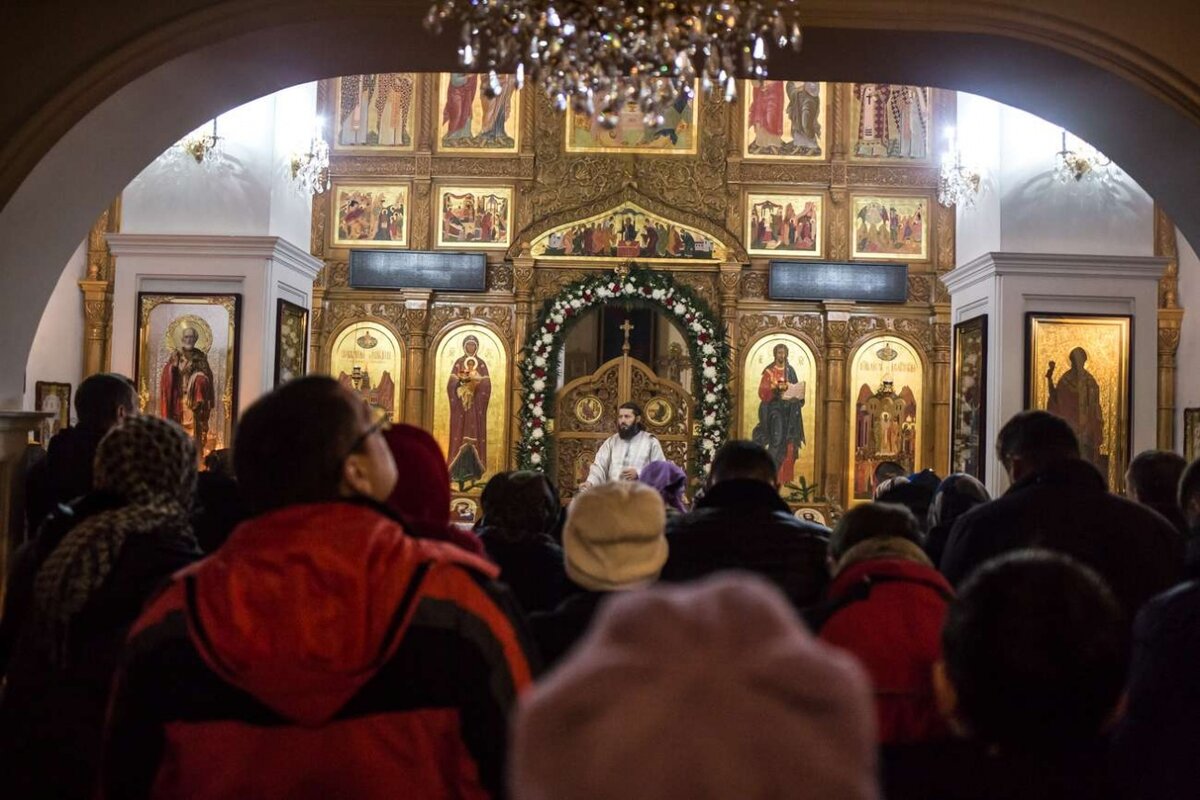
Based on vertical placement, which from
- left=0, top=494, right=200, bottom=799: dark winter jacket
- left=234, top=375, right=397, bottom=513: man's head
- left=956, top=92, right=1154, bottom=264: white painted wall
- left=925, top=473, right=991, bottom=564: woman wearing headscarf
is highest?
left=956, top=92, right=1154, bottom=264: white painted wall

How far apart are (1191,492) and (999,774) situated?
2.59 metres

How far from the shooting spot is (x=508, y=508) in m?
4.40

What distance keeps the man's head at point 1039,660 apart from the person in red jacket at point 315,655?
784 millimetres

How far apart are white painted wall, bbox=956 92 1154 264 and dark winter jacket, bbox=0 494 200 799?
970 cm

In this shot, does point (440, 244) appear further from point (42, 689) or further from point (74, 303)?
point (42, 689)

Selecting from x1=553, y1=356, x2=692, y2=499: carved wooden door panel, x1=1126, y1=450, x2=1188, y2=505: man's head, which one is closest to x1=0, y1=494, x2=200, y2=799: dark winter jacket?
x1=1126, y1=450, x2=1188, y2=505: man's head

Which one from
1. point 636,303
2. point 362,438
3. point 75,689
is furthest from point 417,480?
point 636,303

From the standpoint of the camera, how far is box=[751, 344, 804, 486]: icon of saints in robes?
1686 centimetres

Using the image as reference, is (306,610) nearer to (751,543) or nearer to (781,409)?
(751,543)

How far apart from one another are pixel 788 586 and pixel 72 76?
4296 millimetres

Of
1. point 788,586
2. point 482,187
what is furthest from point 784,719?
point 482,187

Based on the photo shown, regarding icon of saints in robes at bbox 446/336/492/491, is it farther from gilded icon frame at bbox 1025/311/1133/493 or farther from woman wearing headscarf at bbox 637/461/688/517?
woman wearing headscarf at bbox 637/461/688/517

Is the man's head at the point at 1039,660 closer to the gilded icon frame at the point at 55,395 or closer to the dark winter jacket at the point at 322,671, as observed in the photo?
the dark winter jacket at the point at 322,671

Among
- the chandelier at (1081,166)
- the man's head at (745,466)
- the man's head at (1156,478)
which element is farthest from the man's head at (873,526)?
the chandelier at (1081,166)
